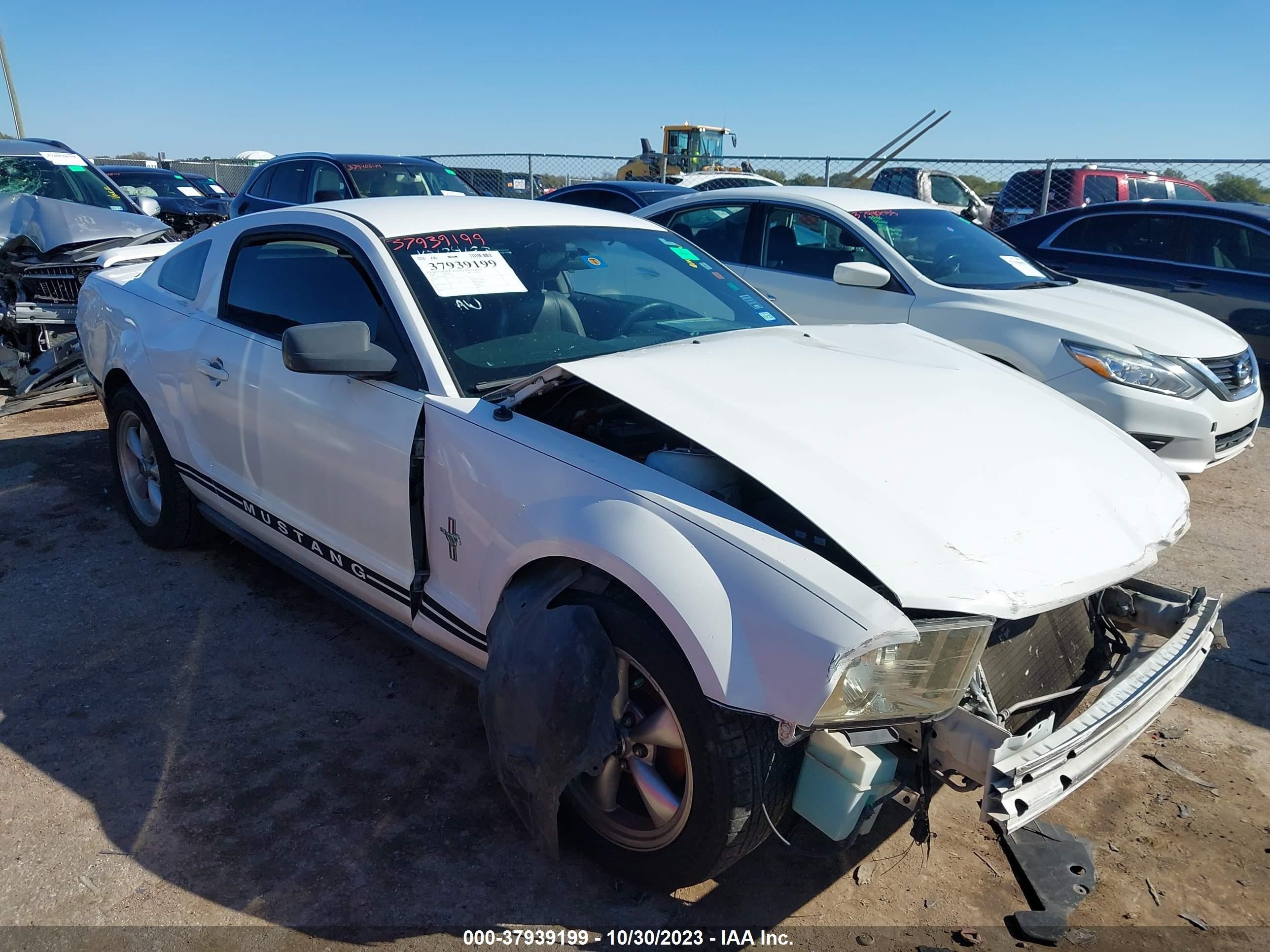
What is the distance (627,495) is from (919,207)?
516 centimetres

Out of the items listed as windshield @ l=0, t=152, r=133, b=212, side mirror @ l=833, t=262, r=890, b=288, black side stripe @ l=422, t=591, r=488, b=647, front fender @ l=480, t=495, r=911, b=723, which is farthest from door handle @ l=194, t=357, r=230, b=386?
windshield @ l=0, t=152, r=133, b=212

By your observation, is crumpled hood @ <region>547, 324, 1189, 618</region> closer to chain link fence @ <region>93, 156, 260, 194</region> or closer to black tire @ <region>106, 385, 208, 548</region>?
black tire @ <region>106, 385, 208, 548</region>

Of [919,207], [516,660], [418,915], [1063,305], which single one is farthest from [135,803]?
[919,207]

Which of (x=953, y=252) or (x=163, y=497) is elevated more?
(x=953, y=252)

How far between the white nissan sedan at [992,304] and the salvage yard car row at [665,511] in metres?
2.13

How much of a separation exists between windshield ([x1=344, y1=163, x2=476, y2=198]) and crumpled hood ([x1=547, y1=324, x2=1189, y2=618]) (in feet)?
26.4

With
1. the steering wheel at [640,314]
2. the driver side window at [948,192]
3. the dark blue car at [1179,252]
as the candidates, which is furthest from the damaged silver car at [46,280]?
the driver side window at [948,192]

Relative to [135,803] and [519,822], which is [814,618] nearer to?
[519,822]

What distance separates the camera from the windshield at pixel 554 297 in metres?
2.98

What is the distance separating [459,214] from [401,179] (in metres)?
7.85

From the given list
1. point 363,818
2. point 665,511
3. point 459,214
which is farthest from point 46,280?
point 665,511

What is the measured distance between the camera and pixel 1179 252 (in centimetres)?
805

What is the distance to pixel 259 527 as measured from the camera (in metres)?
3.65

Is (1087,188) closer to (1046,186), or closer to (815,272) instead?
(1046,186)
